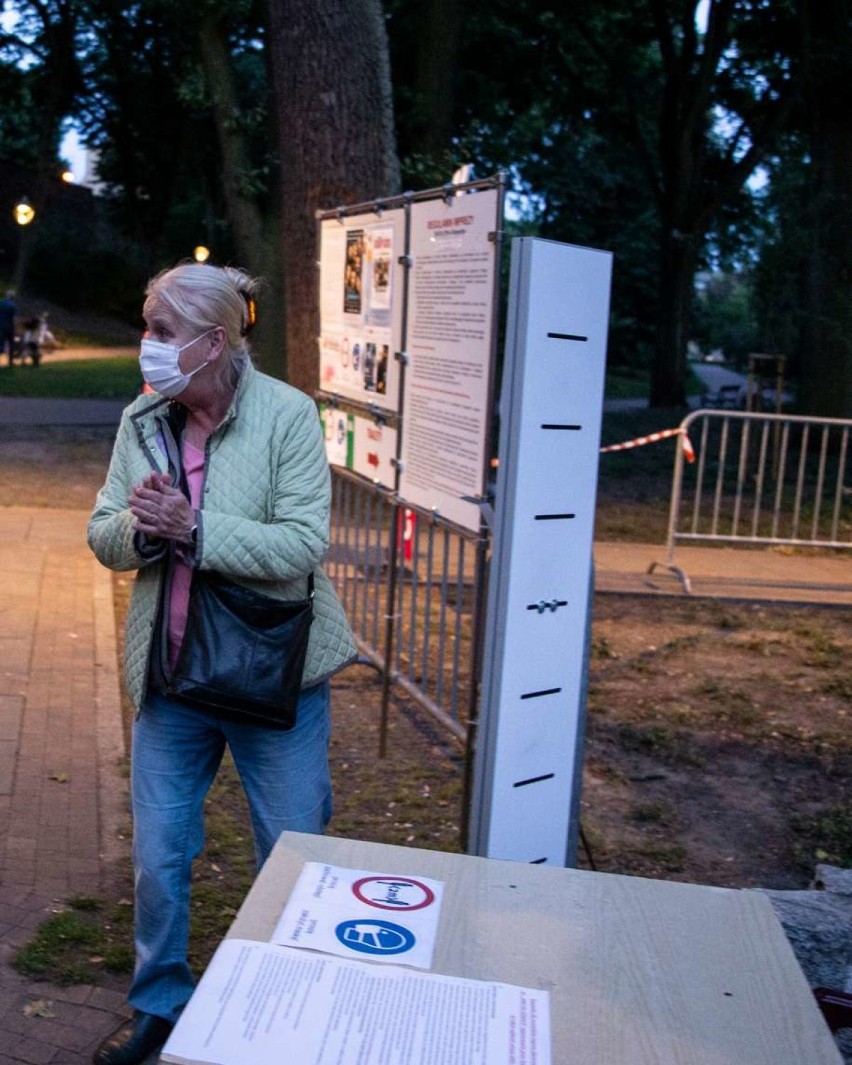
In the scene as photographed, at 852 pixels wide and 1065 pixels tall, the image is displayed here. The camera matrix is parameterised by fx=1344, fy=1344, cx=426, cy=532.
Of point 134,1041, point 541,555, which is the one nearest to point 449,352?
point 541,555

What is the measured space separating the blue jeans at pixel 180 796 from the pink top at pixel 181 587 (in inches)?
6.2

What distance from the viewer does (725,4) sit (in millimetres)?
22250

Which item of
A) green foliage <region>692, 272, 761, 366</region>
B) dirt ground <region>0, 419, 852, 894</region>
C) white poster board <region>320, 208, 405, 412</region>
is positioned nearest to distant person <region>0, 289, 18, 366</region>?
dirt ground <region>0, 419, 852, 894</region>

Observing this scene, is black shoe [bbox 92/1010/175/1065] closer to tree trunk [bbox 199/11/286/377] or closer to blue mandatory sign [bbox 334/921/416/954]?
blue mandatory sign [bbox 334/921/416/954]

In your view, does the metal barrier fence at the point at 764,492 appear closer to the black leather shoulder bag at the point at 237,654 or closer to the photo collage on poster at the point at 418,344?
the photo collage on poster at the point at 418,344

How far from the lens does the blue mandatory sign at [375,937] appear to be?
74.0 inches

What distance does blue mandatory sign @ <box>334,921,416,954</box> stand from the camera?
188cm

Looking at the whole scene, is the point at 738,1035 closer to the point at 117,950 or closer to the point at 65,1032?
the point at 65,1032

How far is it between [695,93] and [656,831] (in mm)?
20970

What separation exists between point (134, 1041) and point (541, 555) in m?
1.64

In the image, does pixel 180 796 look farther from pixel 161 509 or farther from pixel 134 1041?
pixel 161 509

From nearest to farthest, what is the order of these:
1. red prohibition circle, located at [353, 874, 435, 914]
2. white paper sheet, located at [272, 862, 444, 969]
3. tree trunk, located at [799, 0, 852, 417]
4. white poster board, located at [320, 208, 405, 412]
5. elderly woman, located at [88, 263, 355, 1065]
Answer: white paper sheet, located at [272, 862, 444, 969]
red prohibition circle, located at [353, 874, 435, 914]
elderly woman, located at [88, 263, 355, 1065]
white poster board, located at [320, 208, 405, 412]
tree trunk, located at [799, 0, 852, 417]

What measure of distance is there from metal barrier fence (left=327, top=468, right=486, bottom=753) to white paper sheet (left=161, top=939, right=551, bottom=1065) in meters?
2.76


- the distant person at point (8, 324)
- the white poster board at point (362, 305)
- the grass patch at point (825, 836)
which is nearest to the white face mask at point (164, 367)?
the white poster board at point (362, 305)
